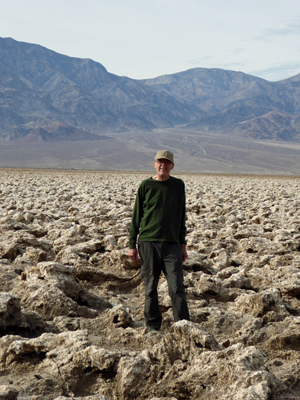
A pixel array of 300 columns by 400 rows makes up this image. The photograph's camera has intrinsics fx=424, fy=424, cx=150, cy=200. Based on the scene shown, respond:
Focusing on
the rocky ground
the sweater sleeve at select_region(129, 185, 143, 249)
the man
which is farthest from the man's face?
the rocky ground

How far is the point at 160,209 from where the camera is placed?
335 cm

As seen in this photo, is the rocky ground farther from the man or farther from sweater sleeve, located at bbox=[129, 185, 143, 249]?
sweater sleeve, located at bbox=[129, 185, 143, 249]

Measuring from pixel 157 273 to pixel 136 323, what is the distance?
0.43 m

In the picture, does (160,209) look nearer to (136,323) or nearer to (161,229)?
(161,229)

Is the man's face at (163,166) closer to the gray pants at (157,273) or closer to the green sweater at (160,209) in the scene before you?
the green sweater at (160,209)

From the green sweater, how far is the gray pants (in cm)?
7

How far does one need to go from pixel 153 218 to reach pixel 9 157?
86084 millimetres

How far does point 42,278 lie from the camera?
3635 millimetres

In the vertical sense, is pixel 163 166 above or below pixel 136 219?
above

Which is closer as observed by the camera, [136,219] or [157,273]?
[157,273]

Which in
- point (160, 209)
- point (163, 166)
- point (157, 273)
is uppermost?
point (163, 166)

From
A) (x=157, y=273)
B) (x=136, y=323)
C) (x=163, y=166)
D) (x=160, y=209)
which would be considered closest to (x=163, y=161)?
(x=163, y=166)

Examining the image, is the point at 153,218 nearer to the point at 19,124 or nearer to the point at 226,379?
the point at 226,379

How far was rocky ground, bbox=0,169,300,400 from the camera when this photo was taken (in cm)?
226
